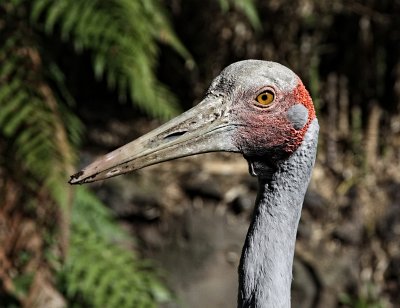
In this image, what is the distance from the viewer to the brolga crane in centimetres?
276

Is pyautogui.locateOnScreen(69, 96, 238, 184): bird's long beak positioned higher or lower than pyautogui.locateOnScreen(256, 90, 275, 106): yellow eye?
lower

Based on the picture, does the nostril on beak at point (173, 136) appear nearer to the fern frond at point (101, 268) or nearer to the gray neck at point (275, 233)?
the gray neck at point (275, 233)

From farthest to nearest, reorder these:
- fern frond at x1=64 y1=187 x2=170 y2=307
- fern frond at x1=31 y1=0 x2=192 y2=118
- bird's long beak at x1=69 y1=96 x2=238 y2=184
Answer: fern frond at x1=31 y1=0 x2=192 y2=118, fern frond at x1=64 y1=187 x2=170 y2=307, bird's long beak at x1=69 y1=96 x2=238 y2=184

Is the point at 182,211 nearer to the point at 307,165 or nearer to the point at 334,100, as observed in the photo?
the point at 334,100

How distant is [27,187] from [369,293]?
2.46 metres

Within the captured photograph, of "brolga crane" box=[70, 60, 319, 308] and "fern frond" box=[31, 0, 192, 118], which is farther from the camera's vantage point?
"fern frond" box=[31, 0, 192, 118]

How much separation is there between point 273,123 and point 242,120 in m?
0.10

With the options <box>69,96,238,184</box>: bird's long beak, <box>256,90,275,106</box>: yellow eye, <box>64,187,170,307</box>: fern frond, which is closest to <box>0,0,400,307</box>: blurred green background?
<box>64,187,170,307</box>: fern frond

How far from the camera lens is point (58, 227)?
14.2 ft

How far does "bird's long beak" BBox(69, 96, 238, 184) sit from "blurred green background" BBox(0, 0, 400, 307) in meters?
1.54

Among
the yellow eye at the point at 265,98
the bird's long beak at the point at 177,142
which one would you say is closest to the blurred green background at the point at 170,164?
the bird's long beak at the point at 177,142

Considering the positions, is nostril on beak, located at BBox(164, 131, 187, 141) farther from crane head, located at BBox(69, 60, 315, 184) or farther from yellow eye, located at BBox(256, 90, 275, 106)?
yellow eye, located at BBox(256, 90, 275, 106)

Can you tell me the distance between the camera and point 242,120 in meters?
2.82

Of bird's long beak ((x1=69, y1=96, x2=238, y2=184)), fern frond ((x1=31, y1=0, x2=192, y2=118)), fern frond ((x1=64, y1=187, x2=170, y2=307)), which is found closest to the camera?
bird's long beak ((x1=69, y1=96, x2=238, y2=184))
